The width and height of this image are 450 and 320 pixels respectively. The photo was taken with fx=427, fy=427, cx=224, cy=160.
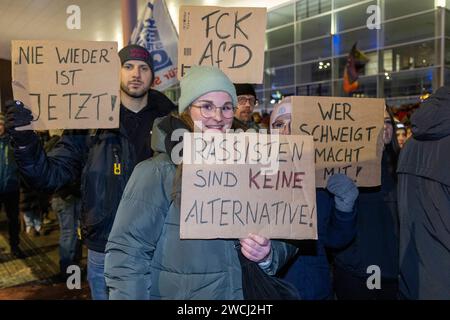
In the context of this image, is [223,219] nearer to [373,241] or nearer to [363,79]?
[373,241]

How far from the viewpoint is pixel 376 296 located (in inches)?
97.1

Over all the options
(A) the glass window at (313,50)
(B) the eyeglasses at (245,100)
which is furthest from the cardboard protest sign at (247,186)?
(A) the glass window at (313,50)

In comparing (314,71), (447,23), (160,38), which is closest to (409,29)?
(447,23)

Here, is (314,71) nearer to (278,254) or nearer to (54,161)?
(54,161)

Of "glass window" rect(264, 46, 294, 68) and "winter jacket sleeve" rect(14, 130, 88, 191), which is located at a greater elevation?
"glass window" rect(264, 46, 294, 68)

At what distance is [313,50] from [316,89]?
147 cm

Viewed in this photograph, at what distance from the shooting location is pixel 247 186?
1675 millimetres

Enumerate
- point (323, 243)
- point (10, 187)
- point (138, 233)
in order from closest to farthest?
point (138, 233) → point (323, 243) → point (10, 187)

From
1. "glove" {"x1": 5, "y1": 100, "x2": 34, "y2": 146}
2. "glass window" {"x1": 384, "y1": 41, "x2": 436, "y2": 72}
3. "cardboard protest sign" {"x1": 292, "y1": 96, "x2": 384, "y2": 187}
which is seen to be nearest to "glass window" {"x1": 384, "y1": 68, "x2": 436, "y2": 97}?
"glass window" {"x1": 384, "y1": 41, "x2": 436, "y2": 72}

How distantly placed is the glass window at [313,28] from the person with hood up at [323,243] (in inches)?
539

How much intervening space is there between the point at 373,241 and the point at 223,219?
3.98 ft

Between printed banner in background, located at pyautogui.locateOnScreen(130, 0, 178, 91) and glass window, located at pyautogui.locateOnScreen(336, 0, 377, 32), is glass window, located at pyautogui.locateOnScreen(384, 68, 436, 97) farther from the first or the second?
printed banner in background, located at pyautogui.locateOnScreen(130, 0, 178, 91)

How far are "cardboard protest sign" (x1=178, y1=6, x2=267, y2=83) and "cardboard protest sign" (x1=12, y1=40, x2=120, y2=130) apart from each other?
42 centimetres

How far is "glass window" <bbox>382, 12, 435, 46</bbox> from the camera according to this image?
12469 millimetres
